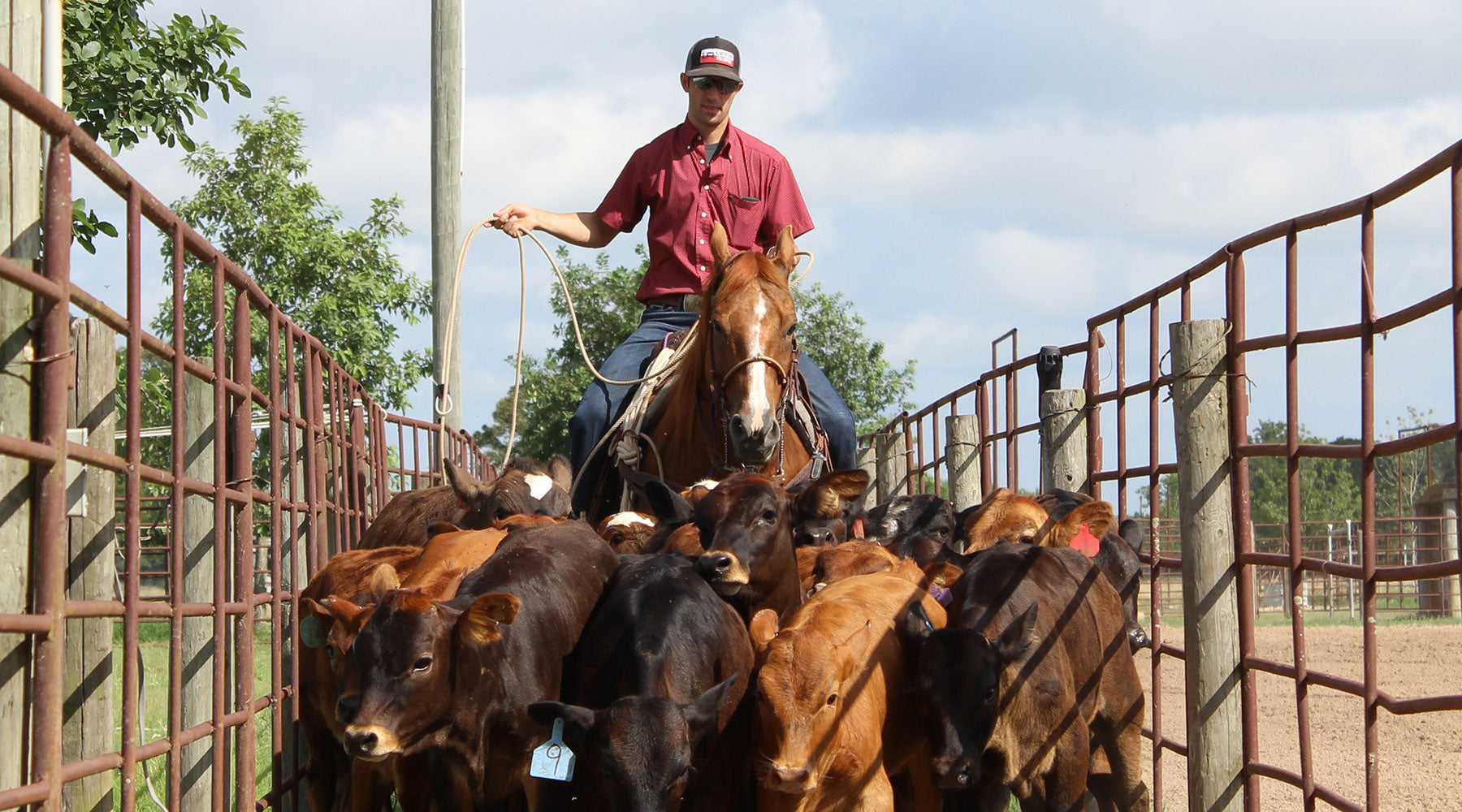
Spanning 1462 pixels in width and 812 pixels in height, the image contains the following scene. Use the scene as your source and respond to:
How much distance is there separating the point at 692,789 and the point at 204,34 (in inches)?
258

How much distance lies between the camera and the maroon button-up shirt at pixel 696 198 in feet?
26.7

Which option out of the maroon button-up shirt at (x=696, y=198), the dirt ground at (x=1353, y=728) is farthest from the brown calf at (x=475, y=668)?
the dirt ground at (x=1353, y=728)

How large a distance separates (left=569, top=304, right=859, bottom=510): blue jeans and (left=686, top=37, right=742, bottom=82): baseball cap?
51.6 inches

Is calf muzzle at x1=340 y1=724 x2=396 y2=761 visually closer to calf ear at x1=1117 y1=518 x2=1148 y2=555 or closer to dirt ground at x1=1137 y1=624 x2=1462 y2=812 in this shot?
dirt ground at x1=1137 y1=624 x2=1462 y2=812

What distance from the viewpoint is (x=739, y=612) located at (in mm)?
5996

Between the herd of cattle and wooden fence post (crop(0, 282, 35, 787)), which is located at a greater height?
wooden fence post (crop(0, 282, 35, 787))

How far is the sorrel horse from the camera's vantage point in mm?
6566

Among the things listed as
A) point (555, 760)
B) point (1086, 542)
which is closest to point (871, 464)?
point (1086, 542)

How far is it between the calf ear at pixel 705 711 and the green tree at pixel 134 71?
515cm

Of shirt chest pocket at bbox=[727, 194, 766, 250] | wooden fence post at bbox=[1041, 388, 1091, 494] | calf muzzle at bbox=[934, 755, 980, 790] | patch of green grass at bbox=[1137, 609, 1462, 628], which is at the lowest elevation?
patch of green grass at bbox=[1137, 609, 1462, 628]

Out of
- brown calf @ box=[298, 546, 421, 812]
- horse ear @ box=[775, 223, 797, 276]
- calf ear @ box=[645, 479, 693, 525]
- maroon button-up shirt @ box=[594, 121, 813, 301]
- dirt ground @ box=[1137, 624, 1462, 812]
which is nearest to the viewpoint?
brown calf @ box=[298, 546, 421, 812]

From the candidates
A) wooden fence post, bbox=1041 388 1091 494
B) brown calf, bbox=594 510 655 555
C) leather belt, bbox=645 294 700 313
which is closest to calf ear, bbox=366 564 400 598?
brown calf, bbox=594 510 655 555

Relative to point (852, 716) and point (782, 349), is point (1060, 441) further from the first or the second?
point (852, 716)

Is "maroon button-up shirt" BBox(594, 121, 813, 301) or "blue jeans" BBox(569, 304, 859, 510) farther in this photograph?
"maroon button-up shirt" BBox(594, 121, 813, 301)
